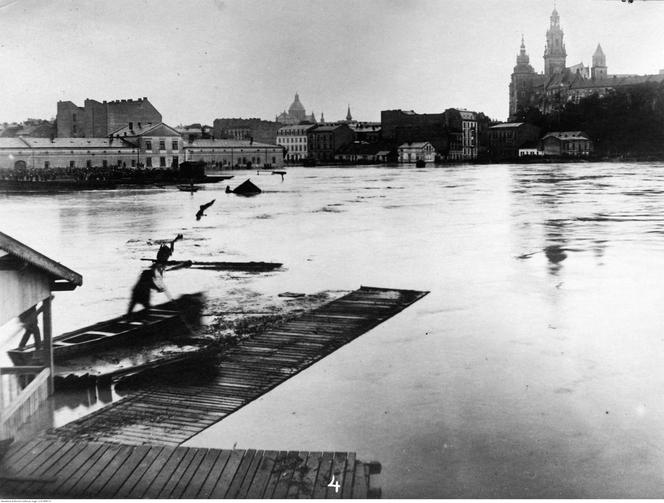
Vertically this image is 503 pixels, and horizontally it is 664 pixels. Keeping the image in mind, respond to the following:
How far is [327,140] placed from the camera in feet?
330

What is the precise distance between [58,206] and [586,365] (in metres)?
22.7

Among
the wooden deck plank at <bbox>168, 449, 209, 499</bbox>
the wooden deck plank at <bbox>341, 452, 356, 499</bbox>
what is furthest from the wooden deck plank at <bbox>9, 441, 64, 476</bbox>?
the wooden deck plank at <bbox>341, 452, 356, 499</bbox>

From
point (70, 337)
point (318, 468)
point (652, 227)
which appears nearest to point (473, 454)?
point (318, 468)

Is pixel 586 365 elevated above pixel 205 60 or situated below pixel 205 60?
below

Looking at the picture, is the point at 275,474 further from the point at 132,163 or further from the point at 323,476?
the point at 132,163

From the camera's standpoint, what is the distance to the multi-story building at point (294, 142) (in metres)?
90.5

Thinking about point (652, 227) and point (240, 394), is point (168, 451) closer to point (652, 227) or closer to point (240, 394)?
point (240, 394)

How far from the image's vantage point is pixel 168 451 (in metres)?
5.09

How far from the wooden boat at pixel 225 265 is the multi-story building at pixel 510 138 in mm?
91540

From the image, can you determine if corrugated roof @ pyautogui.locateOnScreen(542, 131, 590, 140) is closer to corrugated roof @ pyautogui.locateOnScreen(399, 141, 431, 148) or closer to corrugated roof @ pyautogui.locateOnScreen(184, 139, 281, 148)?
corrugated roof @ pyautogui.locateOnScreen(399, 141, 431, 148)

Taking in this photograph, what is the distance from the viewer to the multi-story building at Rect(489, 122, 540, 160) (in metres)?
103

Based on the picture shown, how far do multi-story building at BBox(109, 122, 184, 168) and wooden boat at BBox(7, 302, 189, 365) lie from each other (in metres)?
44.5

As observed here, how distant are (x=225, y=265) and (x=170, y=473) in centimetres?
1047

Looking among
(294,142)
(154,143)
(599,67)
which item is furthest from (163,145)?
(599,67)
